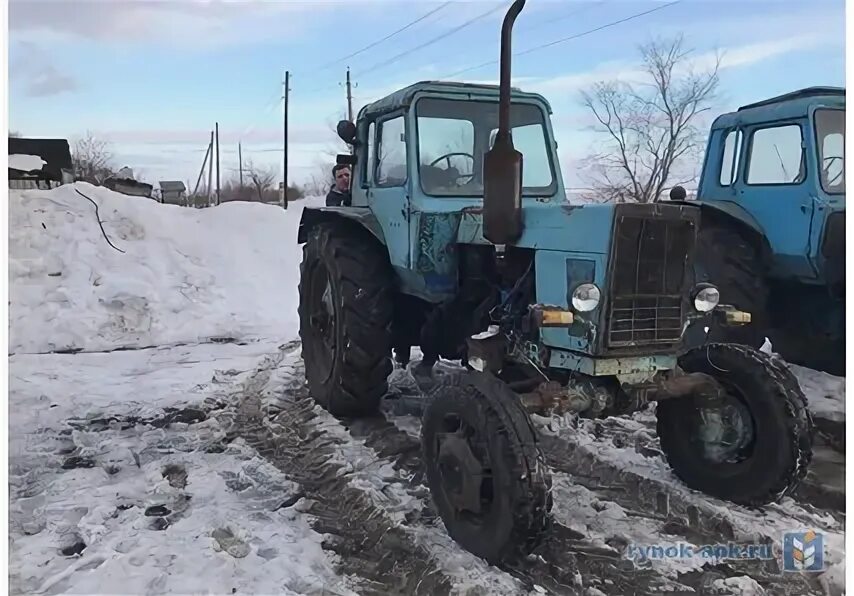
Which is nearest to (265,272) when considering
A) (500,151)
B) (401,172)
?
(401,172)

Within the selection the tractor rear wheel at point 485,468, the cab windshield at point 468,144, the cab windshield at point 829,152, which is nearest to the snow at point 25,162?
Result: the cab windshield at point 468,144

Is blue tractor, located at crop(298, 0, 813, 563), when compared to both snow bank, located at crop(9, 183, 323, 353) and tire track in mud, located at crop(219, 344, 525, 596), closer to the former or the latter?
tire track in mud, located at crop(219, 344, 525, 596)

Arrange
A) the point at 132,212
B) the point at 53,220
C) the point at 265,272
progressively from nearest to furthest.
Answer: the point at 53,220 < the point at 132,212 < the point at 265,272

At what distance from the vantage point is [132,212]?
6961 mm

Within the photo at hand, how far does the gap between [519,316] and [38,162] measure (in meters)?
2.38

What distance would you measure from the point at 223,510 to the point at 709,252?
3147 millimetres

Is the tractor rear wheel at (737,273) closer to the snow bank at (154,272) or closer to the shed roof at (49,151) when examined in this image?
the snow bank at (154,272)

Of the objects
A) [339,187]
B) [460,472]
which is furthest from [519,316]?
[339,187]

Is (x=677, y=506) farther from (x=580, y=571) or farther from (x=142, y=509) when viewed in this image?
(x=142, y=509)

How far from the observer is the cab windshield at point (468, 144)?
3.75m

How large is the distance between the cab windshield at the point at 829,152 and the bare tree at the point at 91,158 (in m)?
3.87

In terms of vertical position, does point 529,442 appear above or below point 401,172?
below

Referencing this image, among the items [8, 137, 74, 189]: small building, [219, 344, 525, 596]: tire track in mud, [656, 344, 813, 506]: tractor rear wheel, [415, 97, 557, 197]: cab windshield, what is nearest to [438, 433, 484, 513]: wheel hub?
[219, 344, 525, 596]: tire track in mud

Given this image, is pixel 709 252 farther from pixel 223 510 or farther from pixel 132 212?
pixel 132 212
